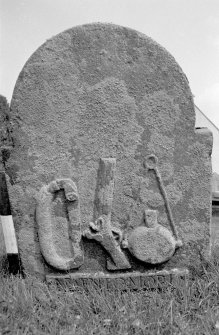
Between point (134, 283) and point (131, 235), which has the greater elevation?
point (131, 235)

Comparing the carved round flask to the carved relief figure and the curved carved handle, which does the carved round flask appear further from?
the curved carved handle

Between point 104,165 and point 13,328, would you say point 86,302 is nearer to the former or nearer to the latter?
point 13,328

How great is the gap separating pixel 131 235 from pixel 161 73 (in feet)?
3.24

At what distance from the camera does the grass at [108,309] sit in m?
2.12

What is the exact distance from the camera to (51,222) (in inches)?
102

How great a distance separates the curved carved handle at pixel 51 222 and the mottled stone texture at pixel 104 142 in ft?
0.08

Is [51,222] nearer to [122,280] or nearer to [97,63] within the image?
[122,280]

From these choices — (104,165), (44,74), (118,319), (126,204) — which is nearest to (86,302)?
(118,319)

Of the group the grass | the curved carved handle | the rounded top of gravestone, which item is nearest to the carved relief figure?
the curved carved handle

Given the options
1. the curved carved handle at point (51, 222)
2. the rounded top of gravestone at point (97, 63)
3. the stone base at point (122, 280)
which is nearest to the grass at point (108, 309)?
the stone base at point (122, 280)

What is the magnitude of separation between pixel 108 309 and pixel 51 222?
620mm

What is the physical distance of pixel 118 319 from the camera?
2.19m

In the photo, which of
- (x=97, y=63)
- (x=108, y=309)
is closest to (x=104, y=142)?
(x=97, y=63)

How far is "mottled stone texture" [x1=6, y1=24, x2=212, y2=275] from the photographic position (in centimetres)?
254
